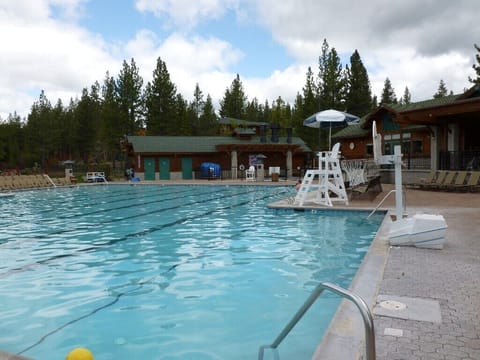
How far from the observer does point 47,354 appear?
341 cm

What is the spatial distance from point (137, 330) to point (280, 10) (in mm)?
14891

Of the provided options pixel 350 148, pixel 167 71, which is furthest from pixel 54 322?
pixel 167 71

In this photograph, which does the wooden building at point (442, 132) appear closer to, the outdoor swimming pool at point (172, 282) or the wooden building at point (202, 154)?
the outdoor swimming pool at point (172, 282)

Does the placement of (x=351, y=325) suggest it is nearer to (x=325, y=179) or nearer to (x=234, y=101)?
(x=325, y=179)

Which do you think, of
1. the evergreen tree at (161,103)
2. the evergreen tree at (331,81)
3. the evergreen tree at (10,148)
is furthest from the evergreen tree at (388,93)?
the evergreen tree at (10,148)

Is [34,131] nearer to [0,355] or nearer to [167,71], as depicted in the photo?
[167,71]

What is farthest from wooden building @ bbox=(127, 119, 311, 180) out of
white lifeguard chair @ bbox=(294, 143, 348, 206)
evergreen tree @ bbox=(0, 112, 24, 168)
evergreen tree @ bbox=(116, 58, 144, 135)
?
evergreen tree @ bbox=(0, 112, 24, 168)

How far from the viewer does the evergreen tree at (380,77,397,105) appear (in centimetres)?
6188

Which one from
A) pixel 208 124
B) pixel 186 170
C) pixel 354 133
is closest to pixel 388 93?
pixel 208 124

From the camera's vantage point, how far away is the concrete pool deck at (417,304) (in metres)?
2.61

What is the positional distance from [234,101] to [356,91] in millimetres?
17134

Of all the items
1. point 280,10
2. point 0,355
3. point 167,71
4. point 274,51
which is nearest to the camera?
point 0,355

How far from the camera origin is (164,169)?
31.5 meters

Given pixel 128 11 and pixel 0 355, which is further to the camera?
pixel 128 11
